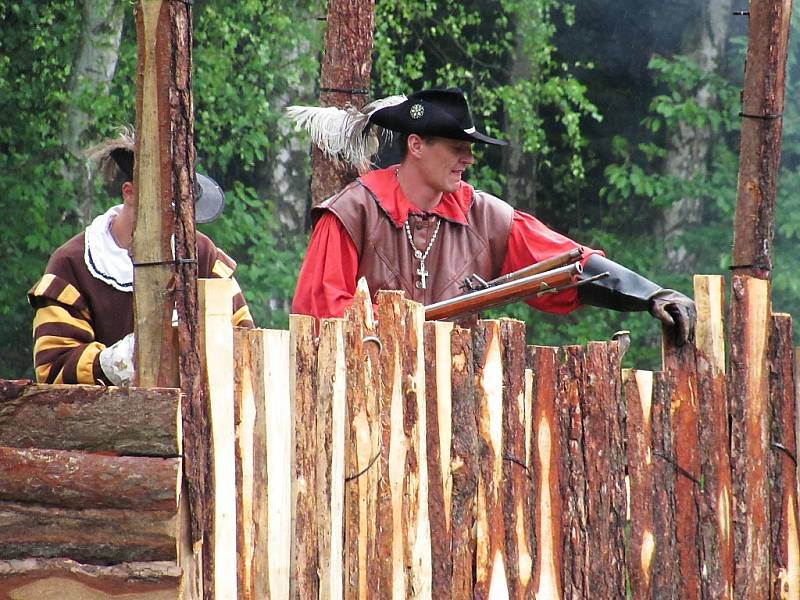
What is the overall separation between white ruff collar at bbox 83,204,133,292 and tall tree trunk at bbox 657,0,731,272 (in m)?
8.92

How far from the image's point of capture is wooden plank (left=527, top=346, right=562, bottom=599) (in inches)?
172

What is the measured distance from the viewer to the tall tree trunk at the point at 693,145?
1304 cm

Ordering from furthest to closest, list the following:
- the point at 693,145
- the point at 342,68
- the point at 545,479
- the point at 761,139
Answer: the point at 693,145, the point at 342,68, the point at 761,139, the point at 545,479

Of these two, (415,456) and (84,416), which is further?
(415,456)

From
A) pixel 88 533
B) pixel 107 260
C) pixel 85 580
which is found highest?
pixel 107 260

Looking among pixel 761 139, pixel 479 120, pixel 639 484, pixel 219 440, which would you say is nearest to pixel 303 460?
pixel 219 440

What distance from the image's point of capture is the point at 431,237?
514 cm

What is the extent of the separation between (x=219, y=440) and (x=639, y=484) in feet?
5.51

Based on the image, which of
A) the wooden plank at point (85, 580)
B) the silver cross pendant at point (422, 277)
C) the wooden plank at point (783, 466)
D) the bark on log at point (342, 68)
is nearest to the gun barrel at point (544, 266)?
the silver cross pendant at point (422, 277)

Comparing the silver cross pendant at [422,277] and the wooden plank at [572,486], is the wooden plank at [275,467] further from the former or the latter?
the silver cross pendant at [422,277]

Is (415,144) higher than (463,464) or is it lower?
higher

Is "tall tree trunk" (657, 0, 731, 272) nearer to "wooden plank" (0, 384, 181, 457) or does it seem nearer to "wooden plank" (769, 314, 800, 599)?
"wooden plank" (769, 314, 800, 599)

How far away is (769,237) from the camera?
545 centimetres

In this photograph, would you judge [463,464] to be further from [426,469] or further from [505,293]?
[505,293]
